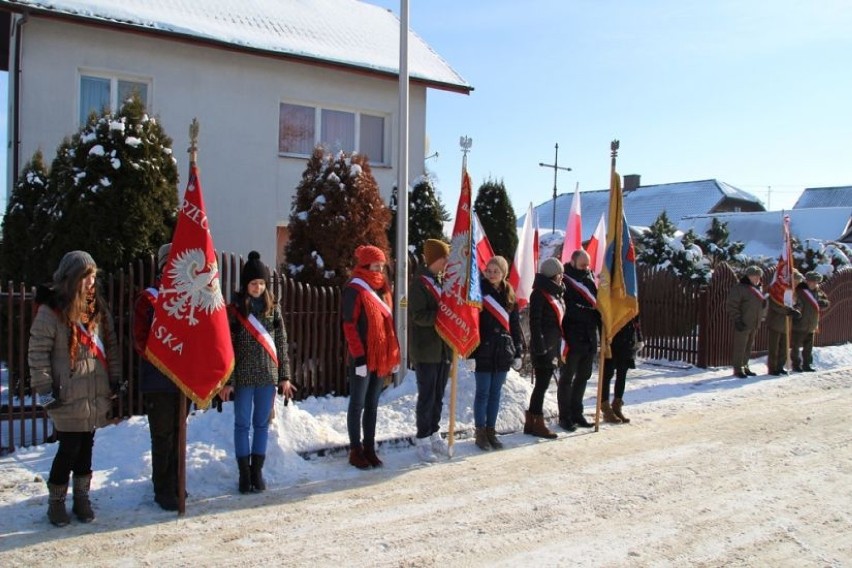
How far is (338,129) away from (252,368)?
9767 mm

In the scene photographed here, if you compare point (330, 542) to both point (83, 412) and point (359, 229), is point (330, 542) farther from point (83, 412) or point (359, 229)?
point (359, 229)

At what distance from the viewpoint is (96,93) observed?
12.2m

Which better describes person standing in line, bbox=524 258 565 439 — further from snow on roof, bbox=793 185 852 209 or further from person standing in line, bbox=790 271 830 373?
snow on roof, bbox=793 185 852 209

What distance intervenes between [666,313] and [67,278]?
11.4 m

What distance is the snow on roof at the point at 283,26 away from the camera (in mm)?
12008

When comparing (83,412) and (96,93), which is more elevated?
(96,93)

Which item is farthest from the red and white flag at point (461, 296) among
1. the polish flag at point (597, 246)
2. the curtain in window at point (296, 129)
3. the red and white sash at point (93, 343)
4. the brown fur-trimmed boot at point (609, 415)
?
the curtain in window at point (296, 129)

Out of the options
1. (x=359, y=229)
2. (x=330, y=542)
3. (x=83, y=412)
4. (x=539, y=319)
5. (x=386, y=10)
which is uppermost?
(x=386, y=10)

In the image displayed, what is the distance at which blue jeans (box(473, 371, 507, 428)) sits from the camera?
7.11 metres

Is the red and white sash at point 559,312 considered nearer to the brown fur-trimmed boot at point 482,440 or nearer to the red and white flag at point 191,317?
the brown fur-trimmed boot at point 482,440

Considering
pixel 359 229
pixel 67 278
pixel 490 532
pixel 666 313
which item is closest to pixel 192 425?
pixel 67 278

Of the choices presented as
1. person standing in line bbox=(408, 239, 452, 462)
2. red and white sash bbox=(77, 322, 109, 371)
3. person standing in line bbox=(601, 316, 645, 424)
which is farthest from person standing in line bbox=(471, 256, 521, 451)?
red and white sash bbox=(77, 322, 109, 371)

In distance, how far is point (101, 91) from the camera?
12.3m

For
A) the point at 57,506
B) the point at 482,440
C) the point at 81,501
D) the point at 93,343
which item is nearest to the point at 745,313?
the point at 482,440
